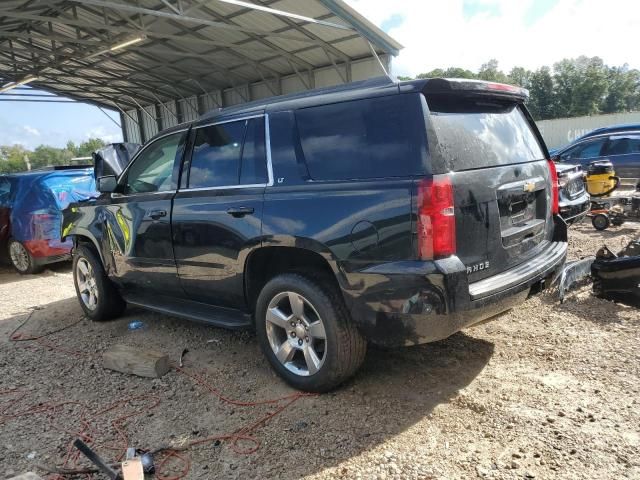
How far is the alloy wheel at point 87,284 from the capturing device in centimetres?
525

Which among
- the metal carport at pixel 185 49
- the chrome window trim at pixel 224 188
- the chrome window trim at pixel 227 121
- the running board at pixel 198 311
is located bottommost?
the running board at pixel 198 311

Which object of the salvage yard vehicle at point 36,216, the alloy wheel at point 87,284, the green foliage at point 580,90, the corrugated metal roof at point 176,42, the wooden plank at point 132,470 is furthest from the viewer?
the green foliage at point 580,90

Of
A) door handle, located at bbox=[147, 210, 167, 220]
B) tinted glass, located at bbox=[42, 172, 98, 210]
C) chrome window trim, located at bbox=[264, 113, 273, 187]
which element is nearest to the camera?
chrome window trim, located at bbox=[264, 113, 273, 187]

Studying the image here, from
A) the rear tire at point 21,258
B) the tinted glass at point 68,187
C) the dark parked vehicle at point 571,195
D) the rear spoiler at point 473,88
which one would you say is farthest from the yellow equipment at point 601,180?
the rear tire at point 21,258

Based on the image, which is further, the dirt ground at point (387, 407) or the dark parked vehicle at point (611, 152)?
the dark parked vehicle at point (611, 152)

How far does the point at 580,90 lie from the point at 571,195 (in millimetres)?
54432

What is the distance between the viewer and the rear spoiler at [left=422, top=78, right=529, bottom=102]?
2.81m

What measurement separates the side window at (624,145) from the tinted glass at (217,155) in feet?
35.9

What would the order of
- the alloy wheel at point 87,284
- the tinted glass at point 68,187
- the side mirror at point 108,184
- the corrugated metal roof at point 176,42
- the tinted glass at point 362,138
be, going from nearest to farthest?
the tinted glass at point 362,138
the side mirror at point 108,184
the alloy wheel at point 87,284
the tinted glass at point 68,187
the corrugated metal roof at point 176,42

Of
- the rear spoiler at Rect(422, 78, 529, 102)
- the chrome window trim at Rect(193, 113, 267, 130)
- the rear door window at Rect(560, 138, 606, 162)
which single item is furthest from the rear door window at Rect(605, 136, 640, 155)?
the chrome window trim at Rect(193, 113, 267, 130)

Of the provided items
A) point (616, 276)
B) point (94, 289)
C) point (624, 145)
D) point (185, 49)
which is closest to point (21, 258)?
point (94, 289)

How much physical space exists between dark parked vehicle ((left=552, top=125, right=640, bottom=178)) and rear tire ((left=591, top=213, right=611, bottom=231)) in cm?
369

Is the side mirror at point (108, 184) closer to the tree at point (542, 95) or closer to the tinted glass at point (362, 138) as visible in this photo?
the tinted glass at point (362, 138)

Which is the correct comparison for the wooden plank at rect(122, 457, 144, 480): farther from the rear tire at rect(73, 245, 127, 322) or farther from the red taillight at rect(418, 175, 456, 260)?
the rear tire at rect(73, 245, 127, 322)
